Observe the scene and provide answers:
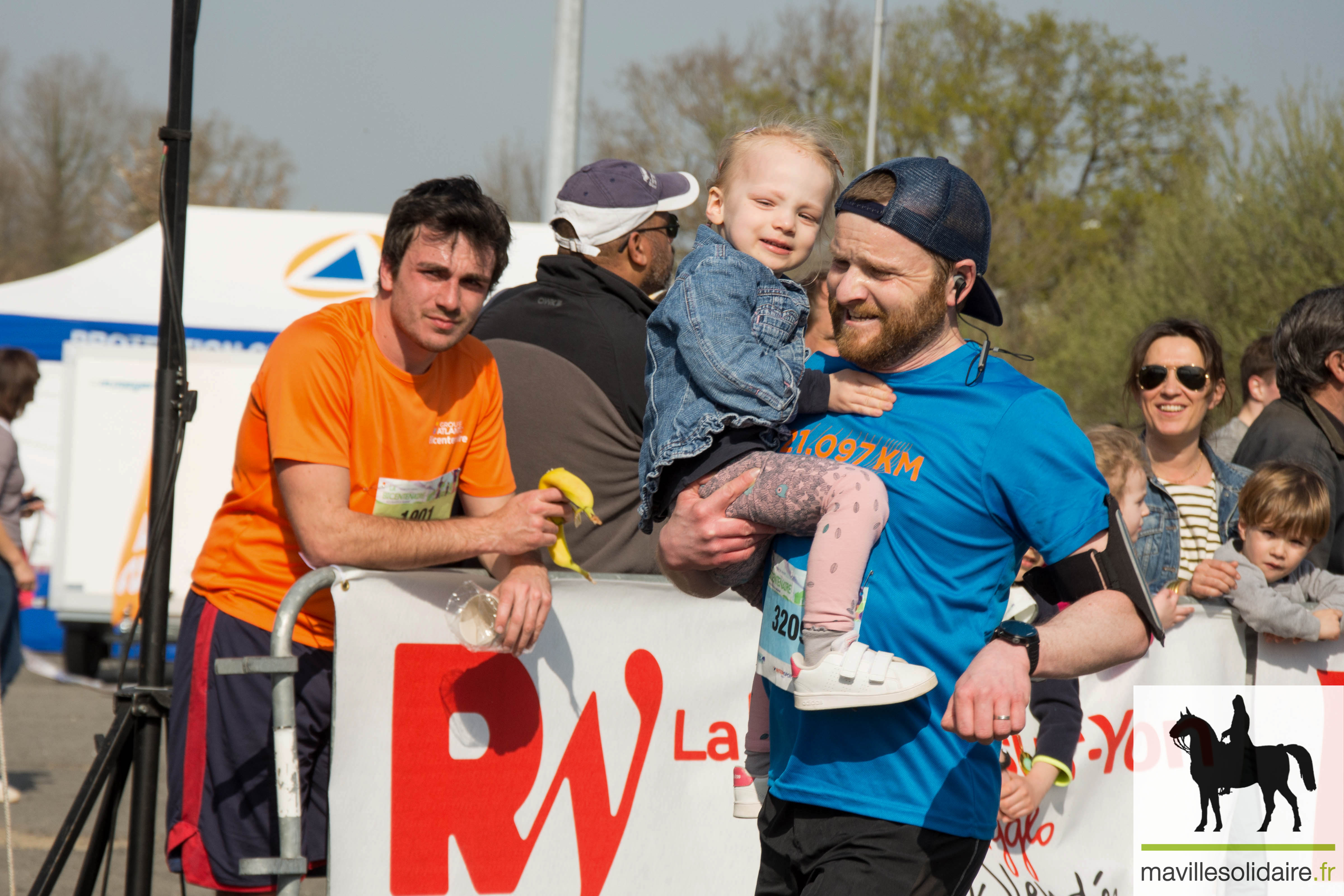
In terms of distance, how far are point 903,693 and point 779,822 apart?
411 mm

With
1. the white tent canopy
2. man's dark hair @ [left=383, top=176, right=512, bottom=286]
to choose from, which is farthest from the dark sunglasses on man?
the white tent canopy

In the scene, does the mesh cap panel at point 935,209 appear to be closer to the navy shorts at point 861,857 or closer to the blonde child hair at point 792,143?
the blonde child hair at point 792,143

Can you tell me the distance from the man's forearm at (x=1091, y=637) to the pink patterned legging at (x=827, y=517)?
1.07ft

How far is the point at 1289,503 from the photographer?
4.14 m

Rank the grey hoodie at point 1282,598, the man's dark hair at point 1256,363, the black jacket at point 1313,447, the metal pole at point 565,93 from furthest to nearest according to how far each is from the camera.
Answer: the metal pole at point 565,93 < the man's dark hair at point 1256,363 < the black jacket at point 1313,447 < the grey hoodie at point 1282,598

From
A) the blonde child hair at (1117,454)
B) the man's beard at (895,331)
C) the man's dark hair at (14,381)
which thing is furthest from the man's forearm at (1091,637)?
the man's dark hair at (14,381)

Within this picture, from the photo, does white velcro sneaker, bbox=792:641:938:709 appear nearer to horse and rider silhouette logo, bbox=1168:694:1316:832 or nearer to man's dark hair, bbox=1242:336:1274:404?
horse and rider silhouette logo, bbox=1168:694:1316:832

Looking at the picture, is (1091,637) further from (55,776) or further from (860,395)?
(55,776)

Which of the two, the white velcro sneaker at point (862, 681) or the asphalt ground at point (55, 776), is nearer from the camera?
the white velcro sneaker at point (862, 681)

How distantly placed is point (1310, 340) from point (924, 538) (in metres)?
3.24

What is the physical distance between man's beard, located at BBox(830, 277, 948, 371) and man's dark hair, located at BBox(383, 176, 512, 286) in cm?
131

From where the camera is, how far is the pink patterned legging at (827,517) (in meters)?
2.13

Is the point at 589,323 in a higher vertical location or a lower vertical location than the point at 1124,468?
higher

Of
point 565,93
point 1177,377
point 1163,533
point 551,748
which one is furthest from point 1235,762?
point 565,93
